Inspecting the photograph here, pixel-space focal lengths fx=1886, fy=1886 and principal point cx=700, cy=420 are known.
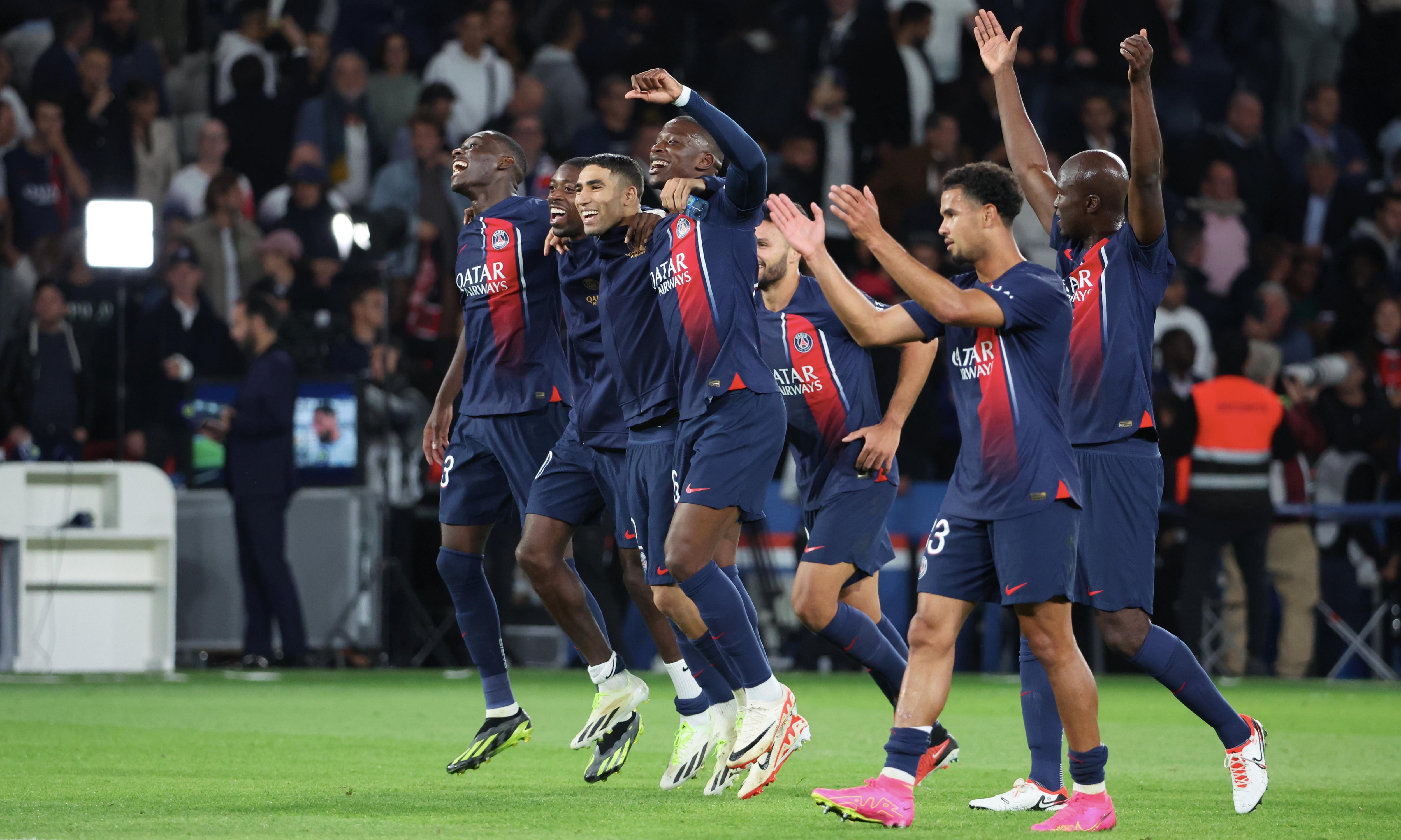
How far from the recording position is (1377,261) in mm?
18094

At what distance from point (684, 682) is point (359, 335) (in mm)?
8832

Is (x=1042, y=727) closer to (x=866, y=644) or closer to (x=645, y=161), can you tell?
(x=866, y=644)

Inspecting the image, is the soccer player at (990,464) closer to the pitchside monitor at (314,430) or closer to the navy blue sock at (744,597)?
the navy blue sock at (744,597)

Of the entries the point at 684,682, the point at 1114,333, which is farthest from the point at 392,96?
the point at 1114,333

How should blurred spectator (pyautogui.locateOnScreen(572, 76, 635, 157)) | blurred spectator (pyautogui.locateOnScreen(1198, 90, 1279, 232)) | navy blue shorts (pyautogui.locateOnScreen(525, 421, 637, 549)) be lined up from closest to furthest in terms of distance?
navy blue shorts (pyautogui.locateOnScreen(525, 421, 637, 549)) → blurred spectator (pyautogui.locateOnScreen(572, 76, 635, 157)) → blurred spectator (pyautogui.locateOnScreen(1198, 90, 1279, 232))

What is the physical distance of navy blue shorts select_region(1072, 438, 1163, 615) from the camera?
6.99 meters

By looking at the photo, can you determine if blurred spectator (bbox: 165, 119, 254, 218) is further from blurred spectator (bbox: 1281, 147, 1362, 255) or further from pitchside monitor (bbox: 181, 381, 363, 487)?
blurred spectator (bbox: 1281, 147, 1362, 255)

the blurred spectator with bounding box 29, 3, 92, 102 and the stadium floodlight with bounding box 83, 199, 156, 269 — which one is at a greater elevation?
the blurred spectator with bounding box 29, 3, 92, 102

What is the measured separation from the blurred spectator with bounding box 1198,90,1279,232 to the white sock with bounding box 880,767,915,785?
14.0 meters

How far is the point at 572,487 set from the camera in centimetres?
823

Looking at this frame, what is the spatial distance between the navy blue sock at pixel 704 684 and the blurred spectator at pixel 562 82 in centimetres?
1069

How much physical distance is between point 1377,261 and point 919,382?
1136 cm

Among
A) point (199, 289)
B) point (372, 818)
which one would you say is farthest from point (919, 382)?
point (199, 289)

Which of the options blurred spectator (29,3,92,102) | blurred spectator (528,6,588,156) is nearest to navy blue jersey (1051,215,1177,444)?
blurred spectator (528,6,588,156)
